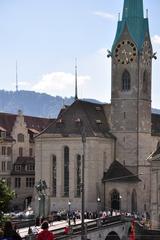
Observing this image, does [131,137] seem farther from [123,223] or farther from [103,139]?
[123,223]

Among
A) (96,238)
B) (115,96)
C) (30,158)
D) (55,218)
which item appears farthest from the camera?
(30,158)

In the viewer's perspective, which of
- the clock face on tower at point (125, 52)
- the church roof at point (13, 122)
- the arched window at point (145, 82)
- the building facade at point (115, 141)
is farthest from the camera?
the church roof at point (13, 122)

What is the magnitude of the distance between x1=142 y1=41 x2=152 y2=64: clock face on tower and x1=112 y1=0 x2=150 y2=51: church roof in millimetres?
905

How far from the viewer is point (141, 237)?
6994 cm

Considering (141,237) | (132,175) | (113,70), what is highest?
(113,70)

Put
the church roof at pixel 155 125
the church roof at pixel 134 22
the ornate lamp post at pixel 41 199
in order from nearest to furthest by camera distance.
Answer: the ornate lamp post at pixel 41 199, the church roof at pixel 134 22, the church roof at pixel 155 125

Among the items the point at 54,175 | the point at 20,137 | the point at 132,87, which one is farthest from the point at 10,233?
the point at 20,137

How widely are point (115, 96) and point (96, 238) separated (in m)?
31.5

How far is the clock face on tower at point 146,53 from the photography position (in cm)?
9244

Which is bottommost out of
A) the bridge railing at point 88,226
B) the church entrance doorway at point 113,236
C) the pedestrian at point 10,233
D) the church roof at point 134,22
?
the church entrance doorway at point 113,236

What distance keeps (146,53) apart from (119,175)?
15.2 meters

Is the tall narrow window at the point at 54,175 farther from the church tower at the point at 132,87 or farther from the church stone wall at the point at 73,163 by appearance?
the church tower at the point at 132,87

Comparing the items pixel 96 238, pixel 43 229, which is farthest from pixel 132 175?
pixel 43 229

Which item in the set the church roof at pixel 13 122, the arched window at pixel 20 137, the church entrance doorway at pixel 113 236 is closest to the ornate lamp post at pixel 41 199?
the church entrance doorway at pixel 113 236
